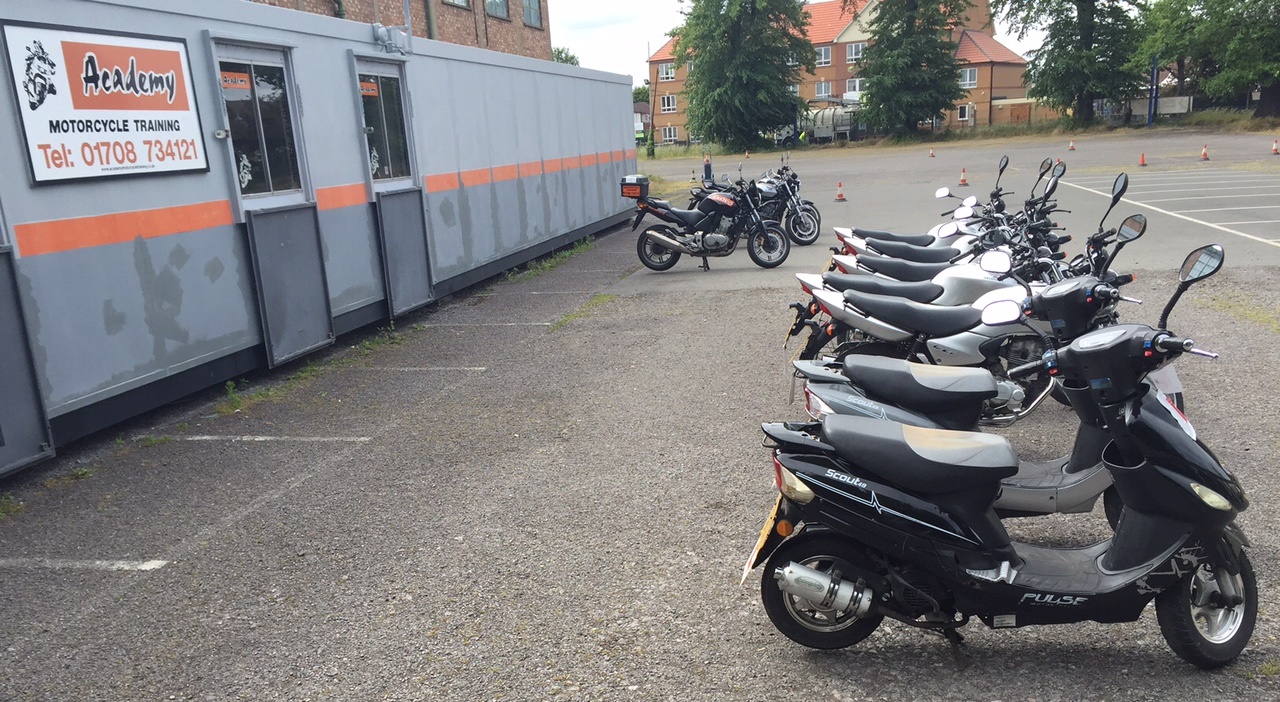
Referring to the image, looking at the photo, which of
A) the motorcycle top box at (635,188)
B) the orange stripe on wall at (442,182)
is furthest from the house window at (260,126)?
the motorcycle top box at (635,188)

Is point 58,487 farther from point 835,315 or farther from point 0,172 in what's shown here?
point 835,315

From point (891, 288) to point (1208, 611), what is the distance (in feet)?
9.52

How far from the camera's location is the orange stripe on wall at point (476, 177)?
37.0 feet

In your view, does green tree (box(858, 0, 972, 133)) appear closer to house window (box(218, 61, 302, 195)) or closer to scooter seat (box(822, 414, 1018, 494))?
house window (box(218, 61, 302, 195))

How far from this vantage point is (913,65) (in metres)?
49.8

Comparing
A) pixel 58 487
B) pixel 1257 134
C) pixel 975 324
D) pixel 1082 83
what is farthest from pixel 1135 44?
pixel 58 487

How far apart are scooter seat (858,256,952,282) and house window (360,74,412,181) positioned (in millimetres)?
5235

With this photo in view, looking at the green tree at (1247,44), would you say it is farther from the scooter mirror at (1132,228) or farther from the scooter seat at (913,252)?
the scooter mirror at (1132,228)

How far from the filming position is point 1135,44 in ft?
151

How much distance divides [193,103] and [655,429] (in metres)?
4.27

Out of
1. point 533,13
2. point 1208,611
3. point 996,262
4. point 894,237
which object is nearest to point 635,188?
point 894,237

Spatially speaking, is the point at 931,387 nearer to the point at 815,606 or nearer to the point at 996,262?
the point at 815,606

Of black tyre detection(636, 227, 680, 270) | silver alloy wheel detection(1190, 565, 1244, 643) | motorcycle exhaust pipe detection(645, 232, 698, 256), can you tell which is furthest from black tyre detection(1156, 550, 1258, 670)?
black tyre detection(636, 227, 680, 270)

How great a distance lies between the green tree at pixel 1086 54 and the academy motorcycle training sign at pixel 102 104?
47.9 metres
